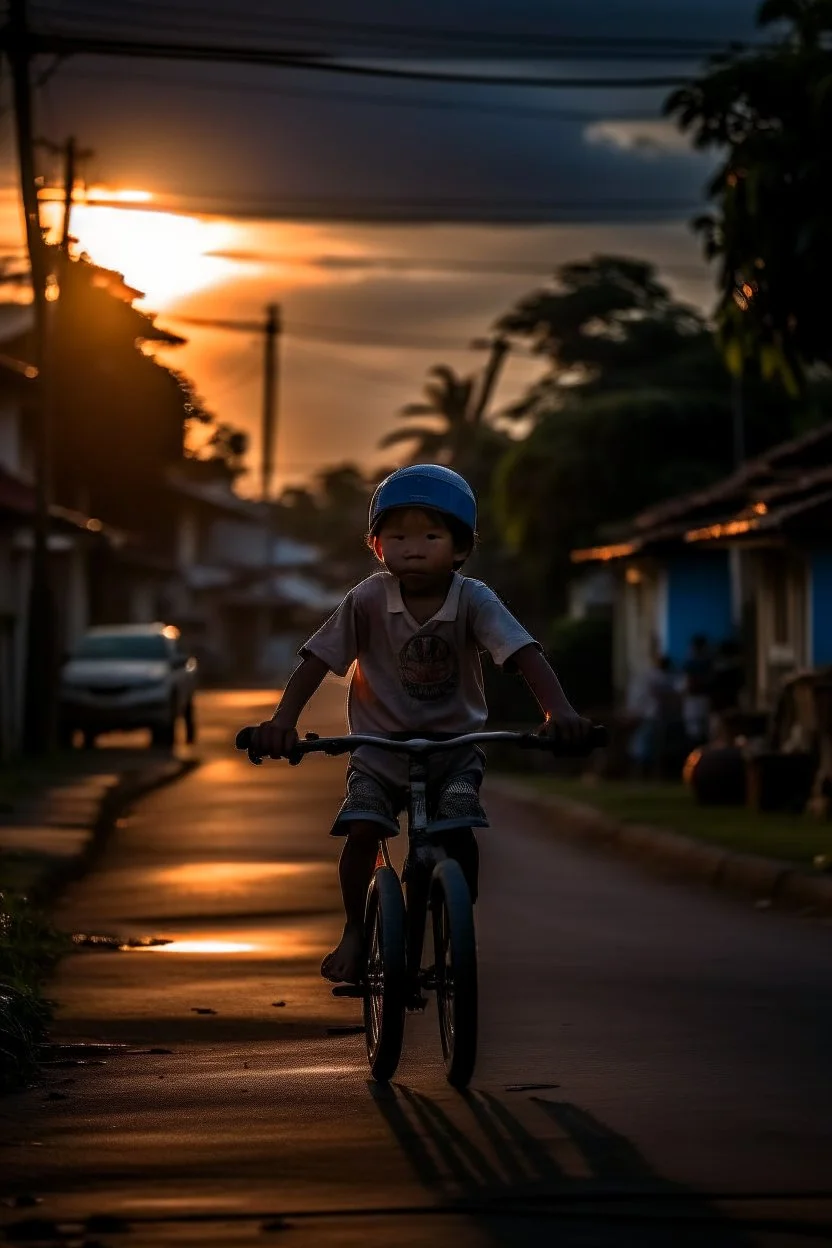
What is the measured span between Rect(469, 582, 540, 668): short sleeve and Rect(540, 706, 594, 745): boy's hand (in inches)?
11.2

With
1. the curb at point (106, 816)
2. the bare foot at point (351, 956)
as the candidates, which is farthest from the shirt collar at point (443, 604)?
the curb at point (106, 816)

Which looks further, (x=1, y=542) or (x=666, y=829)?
(x=1, y=542)

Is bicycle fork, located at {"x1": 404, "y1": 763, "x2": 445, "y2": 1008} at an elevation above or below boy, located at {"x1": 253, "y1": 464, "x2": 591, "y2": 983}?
below

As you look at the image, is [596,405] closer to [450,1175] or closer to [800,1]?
[800,1]

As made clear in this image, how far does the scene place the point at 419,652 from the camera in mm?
7371

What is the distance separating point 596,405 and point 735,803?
28106 mm

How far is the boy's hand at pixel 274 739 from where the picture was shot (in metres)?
7.09

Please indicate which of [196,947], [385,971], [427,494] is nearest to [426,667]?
[427,494]

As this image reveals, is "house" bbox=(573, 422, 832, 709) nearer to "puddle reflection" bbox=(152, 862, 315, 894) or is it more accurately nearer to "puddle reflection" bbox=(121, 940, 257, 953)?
"puddle reflection" bbox=(152, 862, 315, 894)

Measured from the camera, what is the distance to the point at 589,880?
1561 centimetres

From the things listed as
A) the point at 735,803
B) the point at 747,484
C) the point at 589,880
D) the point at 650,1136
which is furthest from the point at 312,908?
the point at 747,484

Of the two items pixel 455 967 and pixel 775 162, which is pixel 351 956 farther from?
pixel 775 162

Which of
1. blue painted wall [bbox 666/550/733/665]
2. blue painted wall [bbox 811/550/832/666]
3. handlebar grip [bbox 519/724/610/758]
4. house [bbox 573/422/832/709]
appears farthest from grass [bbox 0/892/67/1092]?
blue painted wall [bbox 666/550/733/665]

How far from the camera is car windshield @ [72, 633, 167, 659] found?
37.2 m
